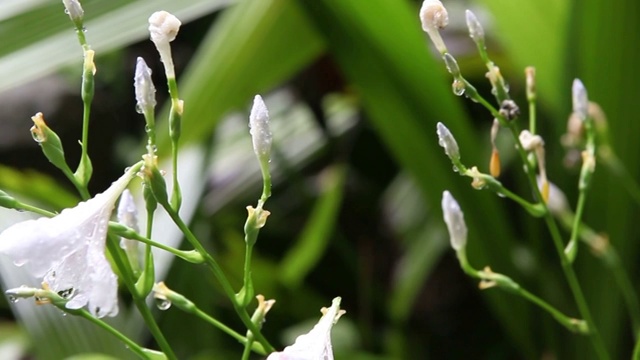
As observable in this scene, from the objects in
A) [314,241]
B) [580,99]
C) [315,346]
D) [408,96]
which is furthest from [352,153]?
[315,346]

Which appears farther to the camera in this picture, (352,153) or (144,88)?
(352,153)

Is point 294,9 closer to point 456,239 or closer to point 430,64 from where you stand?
point 430,64

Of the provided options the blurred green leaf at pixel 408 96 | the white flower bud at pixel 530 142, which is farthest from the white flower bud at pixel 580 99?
the blurred green leaf at pixel 408 96

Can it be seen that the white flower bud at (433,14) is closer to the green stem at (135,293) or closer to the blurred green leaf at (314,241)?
the green stem at (135,293)

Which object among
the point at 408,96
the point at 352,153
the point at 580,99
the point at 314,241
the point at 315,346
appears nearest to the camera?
the point at 315,346

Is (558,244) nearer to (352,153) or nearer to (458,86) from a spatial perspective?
(458,86)

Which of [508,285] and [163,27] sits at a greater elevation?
[163,27]

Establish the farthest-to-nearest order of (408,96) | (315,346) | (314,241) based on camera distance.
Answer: (314,241) → (408,96) → (315,346)
